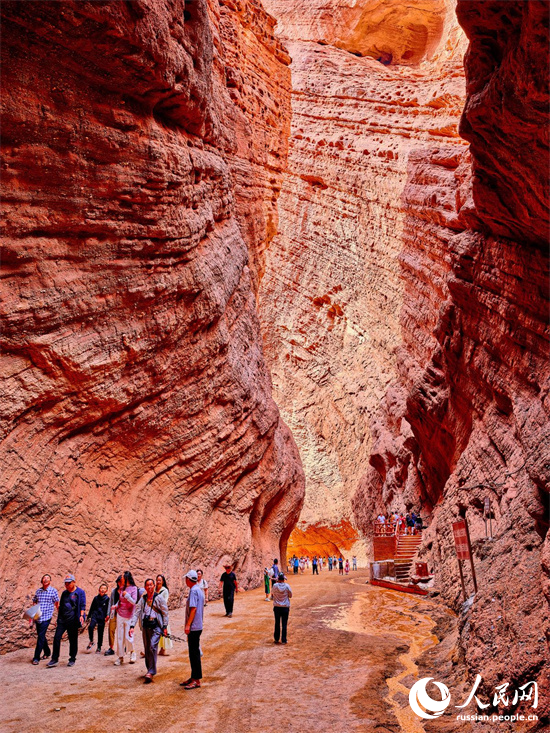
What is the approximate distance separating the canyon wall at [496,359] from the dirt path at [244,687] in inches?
49.4

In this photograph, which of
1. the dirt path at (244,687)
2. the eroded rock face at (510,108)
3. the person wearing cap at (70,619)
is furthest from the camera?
the person wearing cap at (70,619)

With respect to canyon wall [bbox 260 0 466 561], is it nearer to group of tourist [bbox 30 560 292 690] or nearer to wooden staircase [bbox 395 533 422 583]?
wooden staircase [bbox 395 533 422 583]

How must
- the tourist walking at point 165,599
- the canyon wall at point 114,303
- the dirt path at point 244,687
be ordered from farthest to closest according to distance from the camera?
1. the canyon wall at point 114,303
2. the tourist walking at point 165,599
3. the dirt path at point 244,687

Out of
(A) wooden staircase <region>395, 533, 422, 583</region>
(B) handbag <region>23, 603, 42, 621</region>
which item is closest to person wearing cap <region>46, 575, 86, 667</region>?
(B) handbag <region>23, 603, 42, 621</region>

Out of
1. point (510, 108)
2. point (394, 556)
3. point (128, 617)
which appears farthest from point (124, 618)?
point (394, 556)

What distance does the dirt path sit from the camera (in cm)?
589

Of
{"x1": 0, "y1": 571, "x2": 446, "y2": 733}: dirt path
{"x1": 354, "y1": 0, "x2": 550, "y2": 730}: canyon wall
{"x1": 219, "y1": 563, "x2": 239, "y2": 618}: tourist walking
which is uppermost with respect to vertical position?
{"x1": 354, "y1": 0, "x2": 550, "y2": 730}: canyon wall

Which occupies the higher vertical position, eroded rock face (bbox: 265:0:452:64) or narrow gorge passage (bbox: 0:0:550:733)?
eroded rock face (bbox: 265:0:452:64)

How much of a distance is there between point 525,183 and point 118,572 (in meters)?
9.67

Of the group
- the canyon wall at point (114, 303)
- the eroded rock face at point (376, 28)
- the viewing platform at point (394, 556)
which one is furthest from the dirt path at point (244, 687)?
the eroded rock face at point (376, 28)

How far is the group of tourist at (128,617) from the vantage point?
738 cm

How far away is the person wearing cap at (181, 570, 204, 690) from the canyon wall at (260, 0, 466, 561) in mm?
32718

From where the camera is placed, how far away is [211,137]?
15.7m

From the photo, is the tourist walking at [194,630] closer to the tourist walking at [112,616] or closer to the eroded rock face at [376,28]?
the tourist walking at [112,616]
